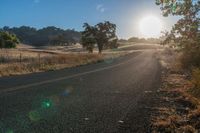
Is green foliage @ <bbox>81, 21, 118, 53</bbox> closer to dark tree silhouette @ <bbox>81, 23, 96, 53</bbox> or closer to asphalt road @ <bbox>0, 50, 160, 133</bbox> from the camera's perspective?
dark tree silhouette @ <bbox>81, 23, 96, 53</bbox>

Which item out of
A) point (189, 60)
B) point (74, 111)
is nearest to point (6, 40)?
point (189, 60)

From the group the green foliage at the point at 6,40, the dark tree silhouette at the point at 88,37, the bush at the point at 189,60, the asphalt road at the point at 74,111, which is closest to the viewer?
the asphalt road at the point at 74,111

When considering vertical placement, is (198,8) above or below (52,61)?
above

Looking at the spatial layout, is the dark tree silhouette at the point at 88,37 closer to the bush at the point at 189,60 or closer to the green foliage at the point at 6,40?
the green foliage at the point at 6,40

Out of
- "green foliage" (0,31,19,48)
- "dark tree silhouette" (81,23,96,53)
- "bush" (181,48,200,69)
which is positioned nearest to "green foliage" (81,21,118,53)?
"dark tree silhouette" (81,23,96,53)

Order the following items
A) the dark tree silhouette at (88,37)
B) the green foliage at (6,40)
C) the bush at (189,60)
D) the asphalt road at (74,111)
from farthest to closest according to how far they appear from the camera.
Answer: the green foliage at (6,40) → the dark tree silhouette at (88,37) → the bush at (189,60) → the asphalt road at (74,111)

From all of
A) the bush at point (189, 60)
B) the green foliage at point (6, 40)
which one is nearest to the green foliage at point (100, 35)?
the green foliage at point (6, 40)

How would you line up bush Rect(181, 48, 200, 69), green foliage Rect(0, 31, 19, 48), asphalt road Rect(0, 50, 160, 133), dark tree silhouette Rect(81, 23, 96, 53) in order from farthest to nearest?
green foliage Rect(0, 31, 19, 48), dark tree silhouette Rect(81, 23, 96, 53), bush Rect(181, 48, 200, 69), asphalt road Rect(0, 50, 160, 133)

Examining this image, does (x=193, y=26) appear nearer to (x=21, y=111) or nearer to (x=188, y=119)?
(x=188, y=119)

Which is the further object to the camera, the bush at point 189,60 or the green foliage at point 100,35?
the green foliage at point 100,35

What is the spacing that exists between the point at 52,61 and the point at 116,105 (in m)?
29.7

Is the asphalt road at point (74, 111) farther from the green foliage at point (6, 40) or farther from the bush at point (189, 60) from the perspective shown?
the green foliage at point (6, 40)

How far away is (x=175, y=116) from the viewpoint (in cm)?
931

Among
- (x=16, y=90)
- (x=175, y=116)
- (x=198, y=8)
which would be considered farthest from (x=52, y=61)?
(x=175, y=116)
